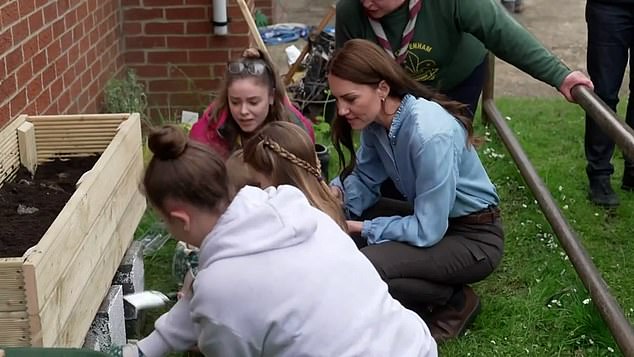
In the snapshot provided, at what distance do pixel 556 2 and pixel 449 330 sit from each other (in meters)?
8.56

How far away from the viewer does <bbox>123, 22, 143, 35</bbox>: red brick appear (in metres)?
5.91

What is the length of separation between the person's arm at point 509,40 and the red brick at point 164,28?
255 centimetres

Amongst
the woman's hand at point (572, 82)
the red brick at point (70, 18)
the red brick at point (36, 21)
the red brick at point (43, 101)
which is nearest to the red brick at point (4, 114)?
the red brick at point (43, 101)

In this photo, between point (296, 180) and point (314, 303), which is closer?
point (314, 303)

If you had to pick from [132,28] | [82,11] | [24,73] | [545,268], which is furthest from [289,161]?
[132,28]

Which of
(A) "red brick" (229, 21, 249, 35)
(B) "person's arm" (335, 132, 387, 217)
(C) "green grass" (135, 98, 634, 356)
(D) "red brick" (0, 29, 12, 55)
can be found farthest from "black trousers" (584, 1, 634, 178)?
(D) "red brick" (0, 29, 12, 55)

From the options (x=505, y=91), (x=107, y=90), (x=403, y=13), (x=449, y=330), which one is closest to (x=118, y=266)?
(x=449, y=330)

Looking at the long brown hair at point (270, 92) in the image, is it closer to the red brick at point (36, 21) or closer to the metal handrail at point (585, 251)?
the red brick at point (36, 21)

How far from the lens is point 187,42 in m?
5.96

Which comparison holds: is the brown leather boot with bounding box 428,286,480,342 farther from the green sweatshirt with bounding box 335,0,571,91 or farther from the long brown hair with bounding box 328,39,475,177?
the green sweatshirt with bounding box 335,0,571,91

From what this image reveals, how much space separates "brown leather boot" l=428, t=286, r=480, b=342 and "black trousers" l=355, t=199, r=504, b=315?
6 centimetres

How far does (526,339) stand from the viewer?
3.63m

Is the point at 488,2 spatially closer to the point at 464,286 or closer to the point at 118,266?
the point at 464,286

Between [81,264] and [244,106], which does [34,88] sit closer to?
[244,106]
